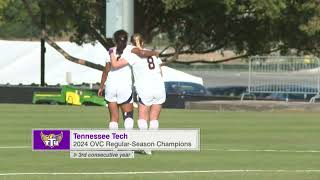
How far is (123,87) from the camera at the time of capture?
14508 millimetres

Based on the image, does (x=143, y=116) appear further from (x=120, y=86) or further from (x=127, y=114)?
(x=120, y=86)

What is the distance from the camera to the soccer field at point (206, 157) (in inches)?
467

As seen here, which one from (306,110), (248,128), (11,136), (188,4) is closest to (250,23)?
(188,4)

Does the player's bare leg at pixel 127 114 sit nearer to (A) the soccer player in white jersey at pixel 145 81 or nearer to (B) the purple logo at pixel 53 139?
(A) the soccer player in white jersey at pixel 145 81

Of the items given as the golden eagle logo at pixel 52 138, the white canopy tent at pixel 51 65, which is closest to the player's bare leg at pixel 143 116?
the golden eagle logo at pixel 52 138

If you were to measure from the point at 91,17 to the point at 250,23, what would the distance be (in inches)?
293

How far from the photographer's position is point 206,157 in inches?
557

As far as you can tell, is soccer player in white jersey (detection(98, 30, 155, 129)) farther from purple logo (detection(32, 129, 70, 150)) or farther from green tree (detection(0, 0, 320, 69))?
green tree (detection(0, 0, 320, 69))

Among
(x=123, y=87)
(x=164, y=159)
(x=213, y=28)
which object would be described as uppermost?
(x=213, y=28)

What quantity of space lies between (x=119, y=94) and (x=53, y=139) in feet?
5.88

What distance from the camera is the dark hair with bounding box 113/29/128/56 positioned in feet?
46.9

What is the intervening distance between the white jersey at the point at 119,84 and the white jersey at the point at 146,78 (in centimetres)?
11

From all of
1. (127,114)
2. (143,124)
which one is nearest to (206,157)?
(143,124)

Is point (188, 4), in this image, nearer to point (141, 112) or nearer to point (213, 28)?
point (213, 28)
